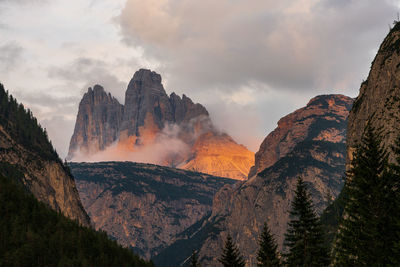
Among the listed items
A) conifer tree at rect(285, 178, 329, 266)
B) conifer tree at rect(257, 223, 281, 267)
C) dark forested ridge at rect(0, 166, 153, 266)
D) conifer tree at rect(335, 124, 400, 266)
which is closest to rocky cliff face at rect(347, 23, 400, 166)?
conifer tree at rect(257, 223, 281, 267)

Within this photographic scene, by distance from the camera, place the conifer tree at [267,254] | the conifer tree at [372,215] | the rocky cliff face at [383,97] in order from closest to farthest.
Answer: the conifer tree at [372,215], the conifer tree at [267,254], the rocky cliff face at [383,97]

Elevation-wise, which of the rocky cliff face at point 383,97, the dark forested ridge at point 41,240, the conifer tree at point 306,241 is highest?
the rocky cliff face at point 383,97

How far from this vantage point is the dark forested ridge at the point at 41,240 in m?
158

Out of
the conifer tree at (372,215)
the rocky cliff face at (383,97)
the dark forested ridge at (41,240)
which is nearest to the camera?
the conifer tree at (372,215)

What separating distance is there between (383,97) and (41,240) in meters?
120

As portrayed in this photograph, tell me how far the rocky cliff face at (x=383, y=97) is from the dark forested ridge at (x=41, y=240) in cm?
9653

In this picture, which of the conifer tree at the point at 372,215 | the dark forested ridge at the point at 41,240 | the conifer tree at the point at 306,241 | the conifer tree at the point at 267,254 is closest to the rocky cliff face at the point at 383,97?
the conifer tree at the point at 267,254

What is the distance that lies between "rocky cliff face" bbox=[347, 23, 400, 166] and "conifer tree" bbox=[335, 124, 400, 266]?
61158 millimetres

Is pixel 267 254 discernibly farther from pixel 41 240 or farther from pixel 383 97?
pixel 41 240

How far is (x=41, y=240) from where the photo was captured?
554 feet

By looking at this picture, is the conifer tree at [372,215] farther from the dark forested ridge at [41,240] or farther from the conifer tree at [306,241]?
the dark forested ridge at [41,240]

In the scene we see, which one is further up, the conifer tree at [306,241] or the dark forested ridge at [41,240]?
the conifer tree at [306,241]

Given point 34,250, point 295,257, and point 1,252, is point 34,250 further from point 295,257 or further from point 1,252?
point 295,257

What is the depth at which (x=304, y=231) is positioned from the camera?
6050cm
